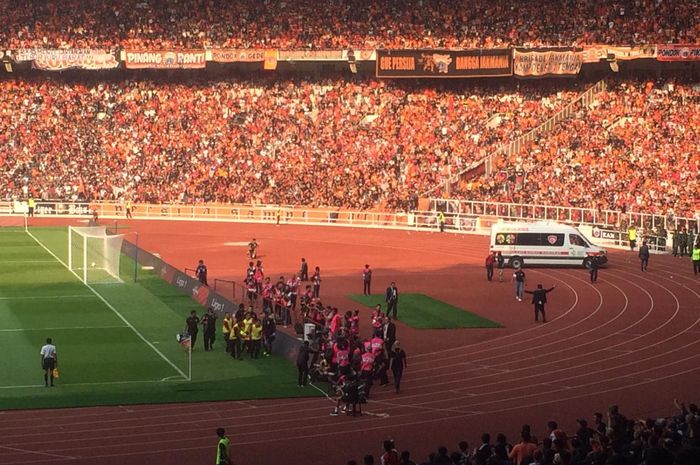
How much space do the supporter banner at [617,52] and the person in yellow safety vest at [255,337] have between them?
4265 cm

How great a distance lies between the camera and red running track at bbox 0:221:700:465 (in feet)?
82.1

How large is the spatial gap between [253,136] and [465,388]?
50.2 meters

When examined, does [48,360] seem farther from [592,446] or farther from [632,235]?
[632,235]

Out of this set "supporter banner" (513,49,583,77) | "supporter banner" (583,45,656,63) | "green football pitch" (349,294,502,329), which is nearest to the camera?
"green football pitch" (349,294,502,329)

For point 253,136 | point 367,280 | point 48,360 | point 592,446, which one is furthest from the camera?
point 253,136

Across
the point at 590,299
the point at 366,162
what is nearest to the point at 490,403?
the point at 590,299

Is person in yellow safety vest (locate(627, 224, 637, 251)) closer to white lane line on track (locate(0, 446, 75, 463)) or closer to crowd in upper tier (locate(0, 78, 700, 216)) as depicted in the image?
crowd in upper tier (locate(0, 78, 700, 216))

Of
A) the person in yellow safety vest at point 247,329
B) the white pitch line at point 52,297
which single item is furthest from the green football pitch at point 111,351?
the person in yellow safety vest at point 247,329

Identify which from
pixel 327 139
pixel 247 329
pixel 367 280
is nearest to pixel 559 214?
pixel 327 139

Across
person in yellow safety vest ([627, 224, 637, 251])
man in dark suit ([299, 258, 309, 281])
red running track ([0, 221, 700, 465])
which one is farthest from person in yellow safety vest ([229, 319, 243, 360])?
person in yellow safety vest ([627, 224, 637, 251])

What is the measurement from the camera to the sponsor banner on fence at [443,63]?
245ft

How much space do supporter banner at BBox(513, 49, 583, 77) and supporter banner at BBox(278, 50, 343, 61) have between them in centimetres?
1116

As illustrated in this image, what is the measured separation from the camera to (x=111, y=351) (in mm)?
34750

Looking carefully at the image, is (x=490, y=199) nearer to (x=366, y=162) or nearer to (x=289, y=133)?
(x=366, y=162)
